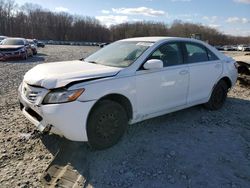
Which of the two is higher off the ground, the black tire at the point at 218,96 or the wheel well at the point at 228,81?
the wheel well at the point at 228,81

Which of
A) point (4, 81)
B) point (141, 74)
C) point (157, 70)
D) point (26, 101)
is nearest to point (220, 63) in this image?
A: point (157, 70)

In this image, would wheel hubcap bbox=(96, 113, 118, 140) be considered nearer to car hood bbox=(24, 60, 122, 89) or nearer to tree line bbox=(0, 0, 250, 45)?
car hood bbox=(24, 60, 122, 89)

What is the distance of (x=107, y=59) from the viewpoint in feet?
16.0

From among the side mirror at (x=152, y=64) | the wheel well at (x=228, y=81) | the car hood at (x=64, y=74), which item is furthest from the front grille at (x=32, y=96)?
the wheel well at (x=228, y=81)

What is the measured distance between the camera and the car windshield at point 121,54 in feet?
15.0

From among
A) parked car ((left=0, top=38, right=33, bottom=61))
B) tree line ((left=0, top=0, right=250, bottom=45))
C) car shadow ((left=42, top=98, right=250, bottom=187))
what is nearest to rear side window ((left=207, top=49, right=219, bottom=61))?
car shadow ((left=42, top=98, right=250, bottom=187))

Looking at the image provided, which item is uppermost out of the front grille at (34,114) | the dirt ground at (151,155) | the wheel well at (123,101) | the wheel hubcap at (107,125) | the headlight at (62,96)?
the headlight at (62,96)

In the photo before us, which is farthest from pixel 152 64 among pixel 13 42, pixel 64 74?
pixel 13 42

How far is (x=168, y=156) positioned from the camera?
3.99m

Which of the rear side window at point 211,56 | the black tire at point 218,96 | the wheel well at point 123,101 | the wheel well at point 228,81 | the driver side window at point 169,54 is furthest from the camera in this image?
the wheel well at point 228,81

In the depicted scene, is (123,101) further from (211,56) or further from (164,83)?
(211,56)

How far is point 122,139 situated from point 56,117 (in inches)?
50.9

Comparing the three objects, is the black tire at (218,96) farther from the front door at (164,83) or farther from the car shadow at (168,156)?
the front door at (164,83)

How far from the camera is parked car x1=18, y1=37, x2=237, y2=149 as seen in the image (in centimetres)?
363
